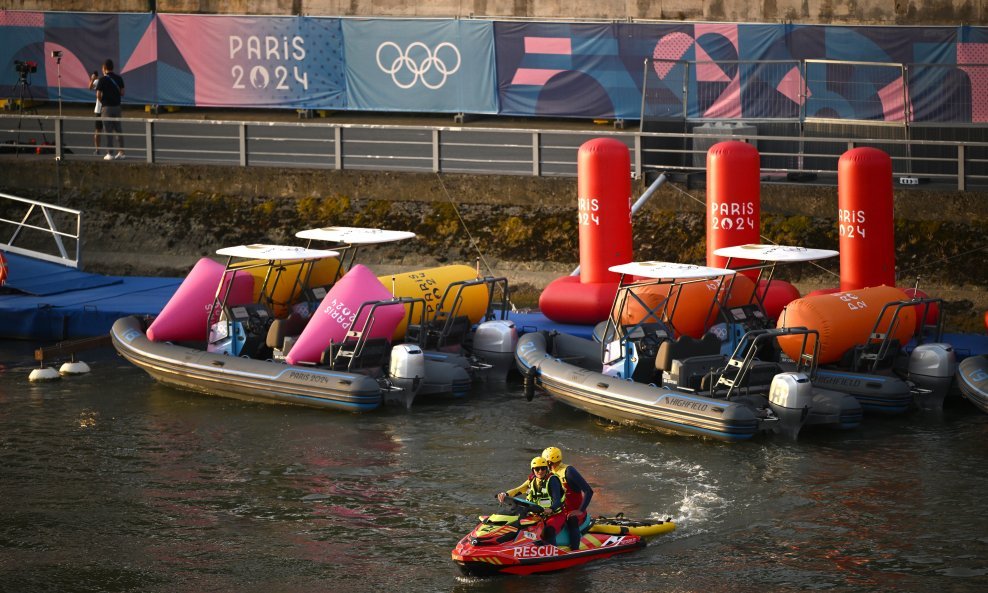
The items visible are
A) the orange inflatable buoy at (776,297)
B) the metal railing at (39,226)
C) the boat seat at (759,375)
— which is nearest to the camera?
the boat seat at (759,375)

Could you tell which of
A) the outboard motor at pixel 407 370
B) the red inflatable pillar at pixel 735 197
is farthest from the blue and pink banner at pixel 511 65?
the outboard motor at pixel 407 370

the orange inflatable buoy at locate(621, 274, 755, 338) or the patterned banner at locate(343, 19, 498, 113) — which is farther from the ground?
the patterned banner at locate(343, 19, 498, 113)

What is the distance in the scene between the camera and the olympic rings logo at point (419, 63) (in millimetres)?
34812

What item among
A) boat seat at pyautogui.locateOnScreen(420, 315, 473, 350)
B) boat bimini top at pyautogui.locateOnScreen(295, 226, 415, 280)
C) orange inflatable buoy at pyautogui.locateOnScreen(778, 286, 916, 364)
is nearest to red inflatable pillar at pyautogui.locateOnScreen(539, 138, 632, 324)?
boat seat at pyautogui.locateOnScreen(420, 315, 473, 350)

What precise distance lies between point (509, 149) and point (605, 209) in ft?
25.6

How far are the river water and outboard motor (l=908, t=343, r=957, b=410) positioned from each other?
359 mm

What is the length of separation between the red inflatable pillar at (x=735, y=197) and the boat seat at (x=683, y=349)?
2.96 meters

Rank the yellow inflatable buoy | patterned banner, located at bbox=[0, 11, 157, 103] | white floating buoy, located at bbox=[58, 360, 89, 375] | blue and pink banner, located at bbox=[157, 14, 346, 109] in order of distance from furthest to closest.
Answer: patterned banner, located at bbox=[0, 11, 157, 103]
blue and pink banner, located at bbox=[157, 14, 346, 109]
white floating buoy, located at bbox=[58, 360, 89, 375]
the yellow inflatable buoy

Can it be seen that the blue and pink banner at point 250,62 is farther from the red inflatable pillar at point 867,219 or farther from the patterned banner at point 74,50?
the red inflatable pillar at point 867,219

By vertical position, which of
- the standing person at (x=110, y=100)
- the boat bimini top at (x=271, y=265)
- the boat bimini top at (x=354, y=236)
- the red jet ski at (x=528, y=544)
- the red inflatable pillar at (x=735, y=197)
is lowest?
the red jet ski at (x=528, y=544)

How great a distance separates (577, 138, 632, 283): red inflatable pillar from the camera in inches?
960

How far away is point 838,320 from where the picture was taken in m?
20.9

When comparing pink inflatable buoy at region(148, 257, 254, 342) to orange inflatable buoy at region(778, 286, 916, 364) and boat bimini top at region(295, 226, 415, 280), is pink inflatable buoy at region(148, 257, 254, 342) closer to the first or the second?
boat bimini top at region(295, 226, 415, 280)

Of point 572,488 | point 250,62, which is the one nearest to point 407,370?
point 572,488
